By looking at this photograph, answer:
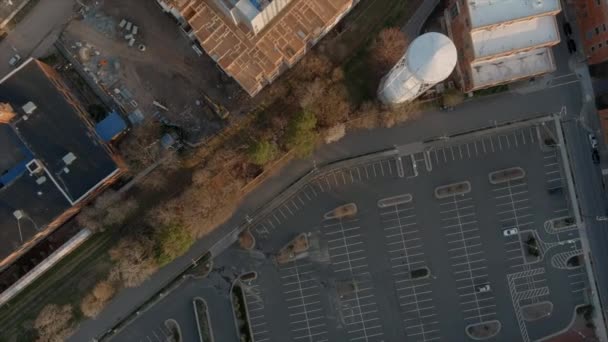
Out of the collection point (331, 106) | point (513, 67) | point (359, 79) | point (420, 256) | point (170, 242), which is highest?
point (359, 79)

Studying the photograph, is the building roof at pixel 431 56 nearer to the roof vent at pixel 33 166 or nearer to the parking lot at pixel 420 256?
the parking lot at pixel 420 256

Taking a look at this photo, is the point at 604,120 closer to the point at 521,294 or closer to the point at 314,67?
the point at 521,294

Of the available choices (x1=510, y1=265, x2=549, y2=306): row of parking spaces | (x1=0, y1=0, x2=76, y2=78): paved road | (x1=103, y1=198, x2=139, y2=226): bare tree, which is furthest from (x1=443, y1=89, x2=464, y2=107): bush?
(x1=0, y1=0, x2=76, y2=78): paved road

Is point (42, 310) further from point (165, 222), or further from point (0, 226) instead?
point (165, 222)

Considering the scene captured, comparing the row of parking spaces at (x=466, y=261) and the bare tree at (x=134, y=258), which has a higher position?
the bare tree at (x=134, y=258)

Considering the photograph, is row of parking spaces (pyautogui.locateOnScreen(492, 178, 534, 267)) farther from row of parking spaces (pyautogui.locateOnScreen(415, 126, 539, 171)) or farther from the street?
the street

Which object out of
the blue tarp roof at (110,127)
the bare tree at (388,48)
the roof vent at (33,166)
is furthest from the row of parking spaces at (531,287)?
the roof vent at (33,166)

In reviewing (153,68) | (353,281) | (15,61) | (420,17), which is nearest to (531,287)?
(353,281)
